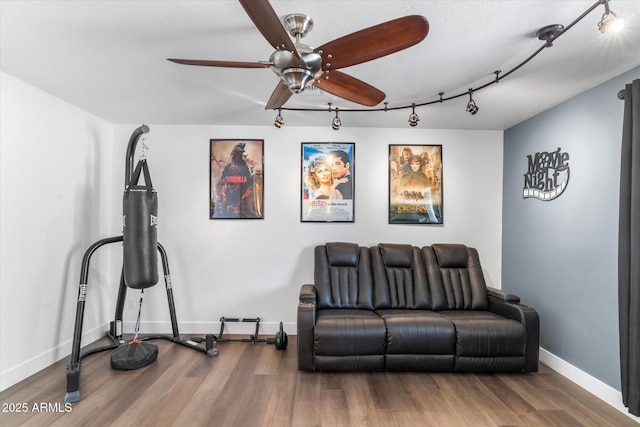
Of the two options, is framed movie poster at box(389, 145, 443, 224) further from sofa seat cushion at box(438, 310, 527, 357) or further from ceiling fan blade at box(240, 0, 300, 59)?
ceiling fan blade at box(240, 0, 300, 59)

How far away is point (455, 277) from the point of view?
362 cm

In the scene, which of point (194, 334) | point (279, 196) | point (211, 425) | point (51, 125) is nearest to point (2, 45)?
point (51, 125)

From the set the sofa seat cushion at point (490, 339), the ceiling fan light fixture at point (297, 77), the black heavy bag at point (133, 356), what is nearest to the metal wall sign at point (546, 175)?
the sofa seat cushion at point (490, 339)

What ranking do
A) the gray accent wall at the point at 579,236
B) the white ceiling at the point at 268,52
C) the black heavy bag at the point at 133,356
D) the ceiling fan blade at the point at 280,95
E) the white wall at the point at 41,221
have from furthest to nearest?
the black heavy bag at the point at 133,356 < the white wall at the point at 41,221 < the gray accent wall at the point at 579,236 < the ceiling fan blade at the point at 280,95 < the white ceiling at the point at 268,52

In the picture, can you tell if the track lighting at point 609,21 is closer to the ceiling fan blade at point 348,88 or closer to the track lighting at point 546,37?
the track lighting at point 546,37

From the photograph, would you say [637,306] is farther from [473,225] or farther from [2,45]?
[2,45]

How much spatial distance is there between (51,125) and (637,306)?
16.5 feet

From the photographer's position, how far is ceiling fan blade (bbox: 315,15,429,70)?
1346mm

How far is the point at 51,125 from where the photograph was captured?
10.1 feet

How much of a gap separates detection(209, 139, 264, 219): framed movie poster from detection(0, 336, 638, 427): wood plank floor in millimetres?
1724

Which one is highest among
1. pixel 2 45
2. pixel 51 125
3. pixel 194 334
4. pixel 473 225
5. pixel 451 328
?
pixel 2 45

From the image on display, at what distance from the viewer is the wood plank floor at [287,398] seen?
Result: 2281 millimetres

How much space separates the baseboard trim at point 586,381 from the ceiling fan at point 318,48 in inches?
120

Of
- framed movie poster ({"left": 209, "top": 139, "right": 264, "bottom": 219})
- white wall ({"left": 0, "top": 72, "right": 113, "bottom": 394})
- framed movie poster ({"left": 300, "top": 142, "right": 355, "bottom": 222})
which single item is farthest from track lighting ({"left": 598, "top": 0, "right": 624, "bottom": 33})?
white wall ({"left": 0, "top": 72, "right": 113, "bottom": 394})
